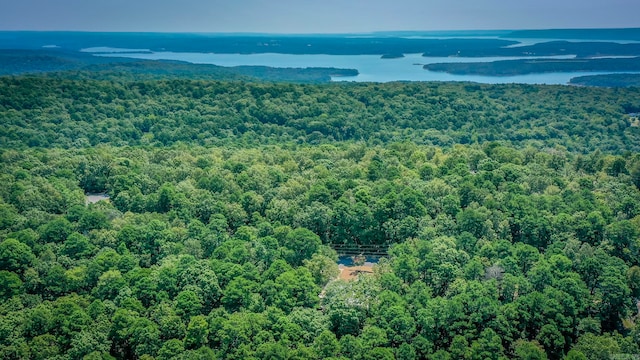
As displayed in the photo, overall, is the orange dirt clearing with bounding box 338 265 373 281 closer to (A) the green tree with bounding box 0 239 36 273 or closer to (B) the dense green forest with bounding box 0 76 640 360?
(B) the dense green forest with bounding box 0 76 640 360

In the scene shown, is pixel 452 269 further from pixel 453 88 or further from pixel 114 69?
pixel 114 69

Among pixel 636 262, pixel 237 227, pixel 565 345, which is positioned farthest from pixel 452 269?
pixel 237 227

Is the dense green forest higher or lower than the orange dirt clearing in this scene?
higher

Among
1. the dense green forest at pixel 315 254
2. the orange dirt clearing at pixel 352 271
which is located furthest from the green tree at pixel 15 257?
the orange dirt clearing at pixel 352 271

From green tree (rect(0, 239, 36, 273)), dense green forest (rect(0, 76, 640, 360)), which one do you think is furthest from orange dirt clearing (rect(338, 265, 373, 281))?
green tree (rect(0, 239, 36, 273))

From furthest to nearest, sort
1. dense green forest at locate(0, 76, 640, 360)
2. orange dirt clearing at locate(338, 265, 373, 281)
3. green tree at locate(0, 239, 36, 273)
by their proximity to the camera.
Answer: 1. orange dirt clearing at locate(338, 265, 373, 281)
2. green tree at locate(0, 239, 36, 273)
3. dense green forest at locate(0, 76, 640, 360)

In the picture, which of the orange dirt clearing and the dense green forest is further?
the orange dirt clearing

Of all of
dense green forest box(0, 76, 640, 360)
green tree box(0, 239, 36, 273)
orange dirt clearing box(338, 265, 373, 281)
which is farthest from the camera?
orange dirt clearing box(338, 265, 373, 281)

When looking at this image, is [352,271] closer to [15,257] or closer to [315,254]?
[315,254]

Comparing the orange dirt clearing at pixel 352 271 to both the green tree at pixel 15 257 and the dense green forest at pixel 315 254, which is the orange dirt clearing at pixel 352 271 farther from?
the green tree at pixel 15 257
